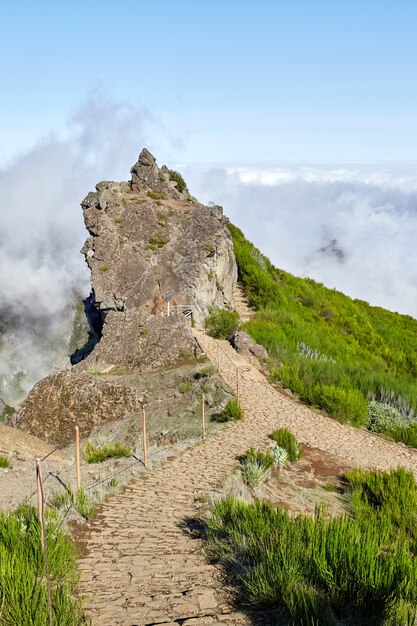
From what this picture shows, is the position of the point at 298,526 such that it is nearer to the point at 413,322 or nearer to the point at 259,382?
the point at 259,382

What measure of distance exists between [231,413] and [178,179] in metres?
19.6

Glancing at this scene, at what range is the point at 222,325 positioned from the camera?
22.3 metres

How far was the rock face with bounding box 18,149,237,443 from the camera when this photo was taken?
723 inches

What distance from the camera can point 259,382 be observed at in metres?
18.0

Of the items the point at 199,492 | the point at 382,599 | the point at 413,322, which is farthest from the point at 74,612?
the point at 413,322

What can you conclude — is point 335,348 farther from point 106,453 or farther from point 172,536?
A: point 172,536

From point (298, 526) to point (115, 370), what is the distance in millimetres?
12935

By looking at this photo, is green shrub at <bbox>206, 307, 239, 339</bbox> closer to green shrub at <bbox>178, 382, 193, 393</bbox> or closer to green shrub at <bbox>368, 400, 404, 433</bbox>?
green shrub at <bbox>178, 382, 193, 393</bbox>

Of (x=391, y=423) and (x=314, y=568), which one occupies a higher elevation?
(x=391, y=423)

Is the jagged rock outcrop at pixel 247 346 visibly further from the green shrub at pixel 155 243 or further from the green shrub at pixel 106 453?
the green shrub at pixel 106 453

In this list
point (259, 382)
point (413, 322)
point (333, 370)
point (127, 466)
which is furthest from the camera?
point (413, 322)

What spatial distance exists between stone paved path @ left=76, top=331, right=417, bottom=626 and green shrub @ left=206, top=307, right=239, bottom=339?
24.4 ft

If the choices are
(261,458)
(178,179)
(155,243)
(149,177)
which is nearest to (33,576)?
(261,458)

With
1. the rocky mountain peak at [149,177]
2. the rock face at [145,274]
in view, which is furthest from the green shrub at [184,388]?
the rocky mountain peak at [149,177]
